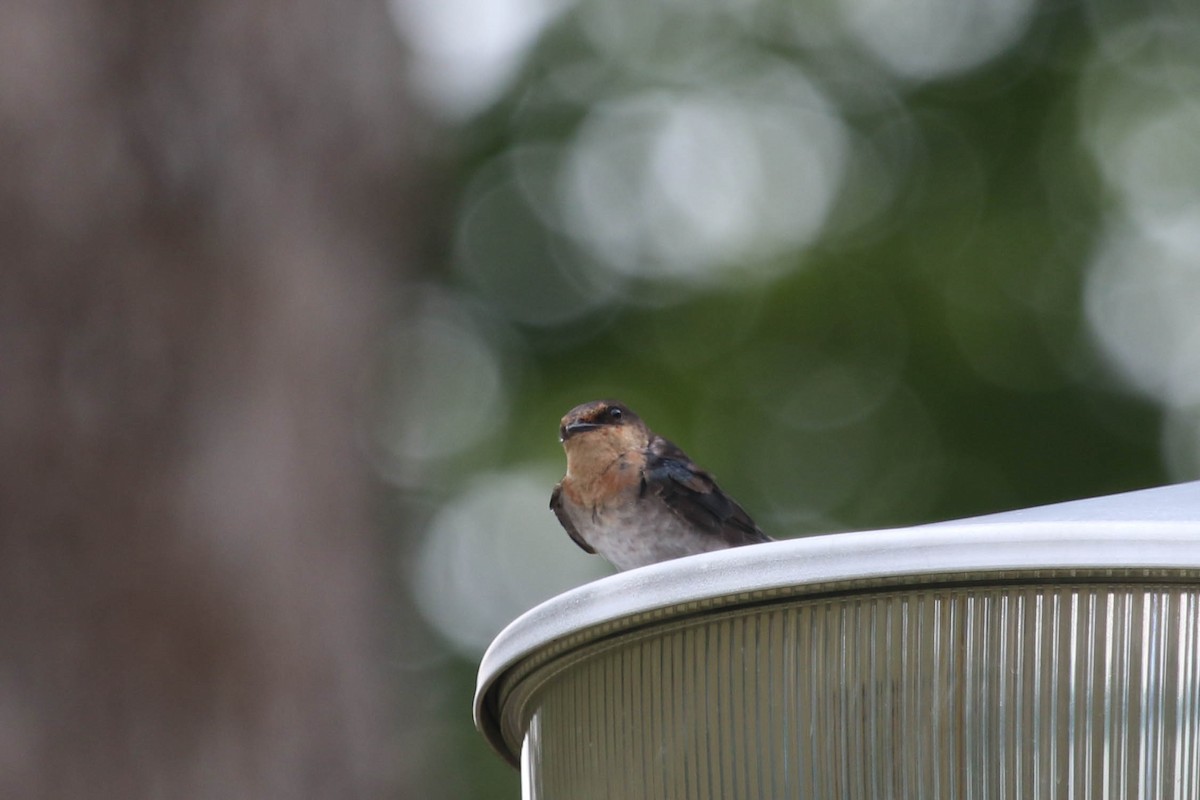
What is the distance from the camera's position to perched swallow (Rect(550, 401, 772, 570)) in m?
4.76

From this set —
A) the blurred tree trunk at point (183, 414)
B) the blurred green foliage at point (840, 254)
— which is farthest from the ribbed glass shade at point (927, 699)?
the blurred green foliage at point (840, 254)

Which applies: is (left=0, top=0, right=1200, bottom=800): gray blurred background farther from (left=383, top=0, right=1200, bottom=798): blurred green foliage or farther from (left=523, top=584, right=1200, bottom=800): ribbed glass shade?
(left=523, top=584, right=1200, bottom=800): ribbed glass shade

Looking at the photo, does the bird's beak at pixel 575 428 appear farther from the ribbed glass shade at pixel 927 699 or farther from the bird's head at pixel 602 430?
the ribbed glass shade at pixel 927 699

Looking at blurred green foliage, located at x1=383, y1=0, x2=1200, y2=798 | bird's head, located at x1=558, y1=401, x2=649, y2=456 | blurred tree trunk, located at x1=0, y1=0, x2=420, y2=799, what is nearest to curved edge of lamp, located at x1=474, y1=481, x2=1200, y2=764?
blurred tree trunk, located at x1=0, y1=0, x2=420, y2=799

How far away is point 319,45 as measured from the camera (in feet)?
16.6

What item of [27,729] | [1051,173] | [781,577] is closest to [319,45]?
[27,729]

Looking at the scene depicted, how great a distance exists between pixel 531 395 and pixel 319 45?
23.0 feet

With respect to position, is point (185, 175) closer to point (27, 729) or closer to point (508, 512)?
point (27, 729)

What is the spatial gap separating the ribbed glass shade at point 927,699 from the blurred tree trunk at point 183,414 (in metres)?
2.60

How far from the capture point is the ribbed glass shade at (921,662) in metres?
1.64

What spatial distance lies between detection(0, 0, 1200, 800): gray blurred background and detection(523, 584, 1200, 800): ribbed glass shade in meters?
2.67

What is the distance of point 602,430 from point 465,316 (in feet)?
25.9

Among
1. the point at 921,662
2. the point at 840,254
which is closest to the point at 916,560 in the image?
the point at 921,662

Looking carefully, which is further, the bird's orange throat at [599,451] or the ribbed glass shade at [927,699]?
the bird's orange throat at [599,451]
